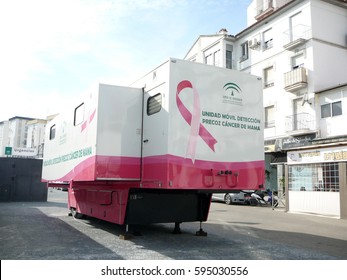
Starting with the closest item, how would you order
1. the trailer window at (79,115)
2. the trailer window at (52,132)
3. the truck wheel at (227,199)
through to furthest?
1. the trailer window at (79,115)
2. the trailer window at (52,132)
3. the truck wheel at (227,199)

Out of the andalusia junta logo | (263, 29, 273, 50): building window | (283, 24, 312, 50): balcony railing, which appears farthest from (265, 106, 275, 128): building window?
the andalusia junta logo

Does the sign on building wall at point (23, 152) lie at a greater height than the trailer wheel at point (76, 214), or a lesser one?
greater

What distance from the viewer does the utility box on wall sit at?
21000 mm

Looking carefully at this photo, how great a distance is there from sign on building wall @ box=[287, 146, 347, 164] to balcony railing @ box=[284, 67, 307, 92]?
6.77 metres

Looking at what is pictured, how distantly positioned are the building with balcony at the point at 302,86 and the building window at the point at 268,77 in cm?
7

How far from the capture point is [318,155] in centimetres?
1739

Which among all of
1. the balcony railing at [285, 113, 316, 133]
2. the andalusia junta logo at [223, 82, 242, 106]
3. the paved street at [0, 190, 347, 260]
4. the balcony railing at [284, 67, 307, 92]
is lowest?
the paved street at [0, 190, 347, 260]

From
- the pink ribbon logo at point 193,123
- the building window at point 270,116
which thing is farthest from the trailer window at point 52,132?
the building window at point 270,116

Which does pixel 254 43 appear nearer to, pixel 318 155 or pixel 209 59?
pixel 209 59

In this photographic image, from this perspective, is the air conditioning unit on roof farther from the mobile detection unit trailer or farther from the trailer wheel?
the mobile detection unit trailer

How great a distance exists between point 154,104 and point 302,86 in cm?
1867

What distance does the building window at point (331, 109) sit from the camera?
21047 mm

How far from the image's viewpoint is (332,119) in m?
21.7

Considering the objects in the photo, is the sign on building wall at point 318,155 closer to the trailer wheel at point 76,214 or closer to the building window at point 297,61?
the building window at point 297,61
